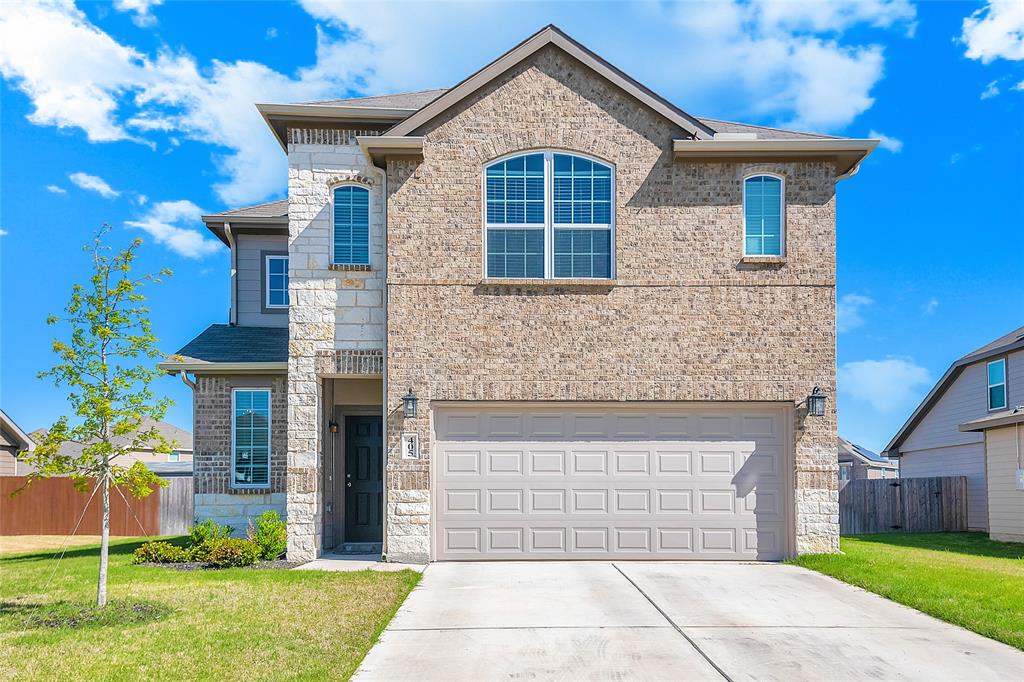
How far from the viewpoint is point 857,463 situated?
40719 mm

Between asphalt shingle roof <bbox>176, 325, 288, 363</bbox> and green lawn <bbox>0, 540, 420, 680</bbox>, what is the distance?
4514 millimetres

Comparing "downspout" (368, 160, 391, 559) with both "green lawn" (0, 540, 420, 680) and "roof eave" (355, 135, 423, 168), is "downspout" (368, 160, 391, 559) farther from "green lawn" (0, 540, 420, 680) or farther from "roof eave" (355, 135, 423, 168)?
"green lawn" (0, 540, 420, 680)

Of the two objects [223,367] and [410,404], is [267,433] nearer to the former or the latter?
[223,367]

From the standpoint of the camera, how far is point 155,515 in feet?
74.0

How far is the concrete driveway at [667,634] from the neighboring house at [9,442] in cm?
1960

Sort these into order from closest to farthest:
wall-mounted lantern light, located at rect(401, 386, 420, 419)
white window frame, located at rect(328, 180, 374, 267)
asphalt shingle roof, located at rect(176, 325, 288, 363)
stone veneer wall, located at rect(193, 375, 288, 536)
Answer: wall-mounted lantern light, located at rect(401, 386, 420, 419)
white window frame, located at rect(328, 180, 374, 267)
stone veneer wall, located at rect(193, 375, 288, 536)
asphalt shingle roof, located at rect(176, 325, 288, 363)

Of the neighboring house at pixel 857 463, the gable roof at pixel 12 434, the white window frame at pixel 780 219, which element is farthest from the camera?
the neighboring house at pixel 857 463

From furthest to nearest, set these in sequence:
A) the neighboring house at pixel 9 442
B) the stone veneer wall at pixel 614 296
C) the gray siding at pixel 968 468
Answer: the neighboring house at pixel 9 442 → the gray siding at pixel 968 468 → the stone veneer wall at pixel 614 296

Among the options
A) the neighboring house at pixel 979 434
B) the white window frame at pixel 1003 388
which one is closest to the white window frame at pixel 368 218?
the neighboring house at pixel 979 434

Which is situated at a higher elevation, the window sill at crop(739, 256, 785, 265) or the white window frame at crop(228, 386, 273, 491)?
the window sill at crop(739, 256, 785, 265)

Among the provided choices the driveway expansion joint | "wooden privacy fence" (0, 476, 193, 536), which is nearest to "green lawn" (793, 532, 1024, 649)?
the driveway expansion joint

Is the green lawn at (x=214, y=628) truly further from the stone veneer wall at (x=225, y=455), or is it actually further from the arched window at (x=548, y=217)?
the arched window at (x=548, y=217)

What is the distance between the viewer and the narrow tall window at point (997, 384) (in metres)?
22.2

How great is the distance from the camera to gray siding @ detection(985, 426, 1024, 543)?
18.6m
